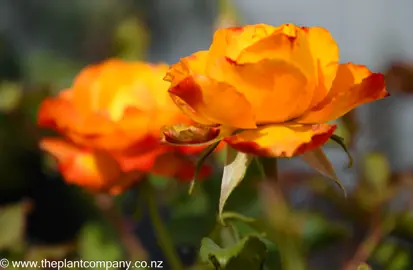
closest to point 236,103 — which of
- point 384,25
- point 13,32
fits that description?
point 384,25

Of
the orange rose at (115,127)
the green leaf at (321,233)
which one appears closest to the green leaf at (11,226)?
the orange rose at (115,127)

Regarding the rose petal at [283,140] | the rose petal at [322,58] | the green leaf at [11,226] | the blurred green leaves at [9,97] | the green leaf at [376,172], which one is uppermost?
the rose petal at [322,58]

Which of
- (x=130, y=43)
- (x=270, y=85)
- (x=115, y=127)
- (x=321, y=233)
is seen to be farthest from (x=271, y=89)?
(x=130, y=43)

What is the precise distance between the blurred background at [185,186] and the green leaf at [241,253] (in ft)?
0.11

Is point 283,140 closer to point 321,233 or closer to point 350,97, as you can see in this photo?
point 350,97

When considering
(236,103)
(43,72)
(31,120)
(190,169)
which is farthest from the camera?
(43,72)

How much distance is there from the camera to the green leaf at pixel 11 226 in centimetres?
43

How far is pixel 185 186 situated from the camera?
0.49 meters

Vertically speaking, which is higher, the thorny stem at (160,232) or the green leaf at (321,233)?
the thorny stem at (160,232)

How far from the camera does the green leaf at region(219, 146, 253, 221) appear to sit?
24 cm

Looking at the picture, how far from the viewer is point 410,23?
0.83 meters

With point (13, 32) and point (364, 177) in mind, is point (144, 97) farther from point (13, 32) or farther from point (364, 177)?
point (13, 32)

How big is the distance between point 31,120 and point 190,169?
0.27 metres

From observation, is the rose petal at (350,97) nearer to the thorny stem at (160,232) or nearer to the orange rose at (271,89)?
the orange rose at (271,89)
